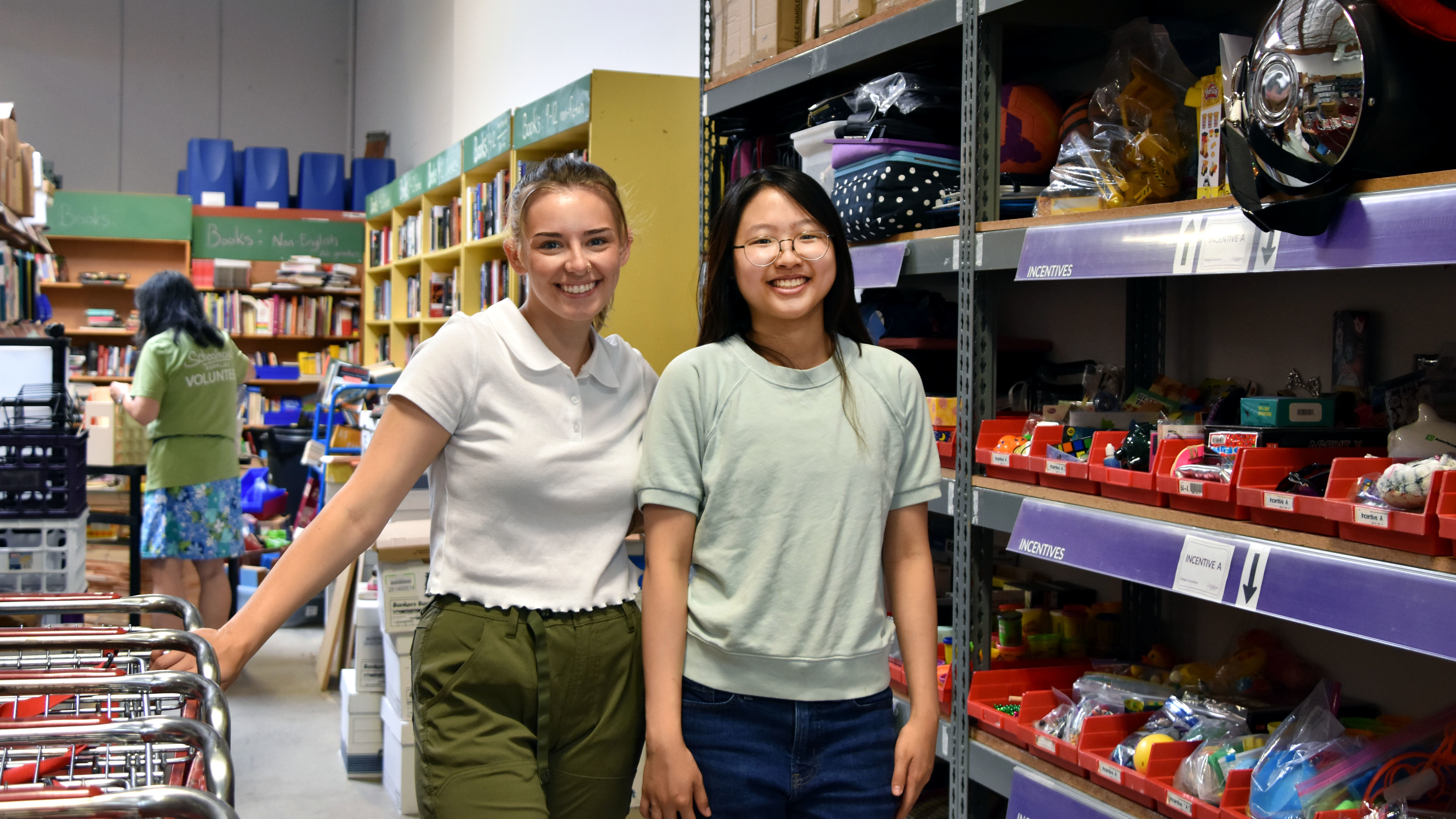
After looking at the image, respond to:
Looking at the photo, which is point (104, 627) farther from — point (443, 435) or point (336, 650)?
point (336, 650)

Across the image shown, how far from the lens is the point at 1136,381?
8.00 ft

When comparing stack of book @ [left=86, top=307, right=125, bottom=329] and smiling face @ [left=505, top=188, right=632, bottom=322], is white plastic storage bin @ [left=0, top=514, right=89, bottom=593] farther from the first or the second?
stack of book @ [left=86, top=307, right=125, bottom=329]

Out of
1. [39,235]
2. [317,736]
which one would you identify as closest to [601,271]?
[317,736]

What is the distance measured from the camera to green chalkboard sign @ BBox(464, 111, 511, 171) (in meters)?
5.44

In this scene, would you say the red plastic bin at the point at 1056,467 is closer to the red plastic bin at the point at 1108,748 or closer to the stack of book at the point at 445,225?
the red plastic bin at the point at 1108,748

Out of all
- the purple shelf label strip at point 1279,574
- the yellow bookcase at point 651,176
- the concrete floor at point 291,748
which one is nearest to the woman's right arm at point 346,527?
the purple shelf label strip at point 1279,574

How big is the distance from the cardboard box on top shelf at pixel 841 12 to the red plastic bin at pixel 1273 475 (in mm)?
1309

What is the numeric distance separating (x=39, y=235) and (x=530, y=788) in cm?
569

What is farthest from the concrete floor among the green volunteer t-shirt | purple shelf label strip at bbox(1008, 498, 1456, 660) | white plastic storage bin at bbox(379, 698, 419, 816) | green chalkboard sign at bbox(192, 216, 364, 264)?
green chalkboard sign at bbox(192, 216, 364, 264)

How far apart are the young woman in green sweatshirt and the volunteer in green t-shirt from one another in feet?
12.5

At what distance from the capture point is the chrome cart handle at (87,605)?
1167mm

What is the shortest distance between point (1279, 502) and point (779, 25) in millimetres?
1725

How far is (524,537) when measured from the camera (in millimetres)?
1485

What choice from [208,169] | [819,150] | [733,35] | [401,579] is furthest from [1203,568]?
[208,169]
